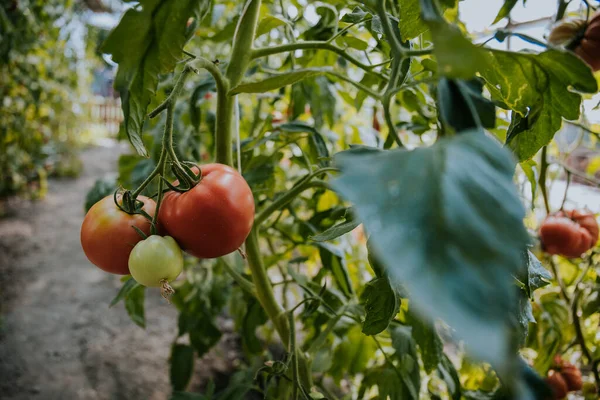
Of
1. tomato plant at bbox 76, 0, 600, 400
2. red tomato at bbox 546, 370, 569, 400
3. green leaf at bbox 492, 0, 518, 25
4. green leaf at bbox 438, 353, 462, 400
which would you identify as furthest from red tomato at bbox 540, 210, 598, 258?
green leaf at bbox 492, 0, 518, 25

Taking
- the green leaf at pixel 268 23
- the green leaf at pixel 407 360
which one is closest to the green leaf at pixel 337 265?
the green leaf at pixel 407 360

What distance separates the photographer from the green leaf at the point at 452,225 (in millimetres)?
183

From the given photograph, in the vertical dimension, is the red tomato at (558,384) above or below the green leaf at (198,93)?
below

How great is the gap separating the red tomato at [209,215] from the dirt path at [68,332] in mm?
1086

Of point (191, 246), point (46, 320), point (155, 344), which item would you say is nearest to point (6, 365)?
point (46, 320)

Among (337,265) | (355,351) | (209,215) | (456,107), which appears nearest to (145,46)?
(209,215)

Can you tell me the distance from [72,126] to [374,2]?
4584mm

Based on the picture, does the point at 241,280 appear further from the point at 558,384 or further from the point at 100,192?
the point at 558,384

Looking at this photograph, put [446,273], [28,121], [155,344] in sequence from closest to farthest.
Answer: [446,273] → [155,344] → [28,121]

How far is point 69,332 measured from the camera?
5.48 ft

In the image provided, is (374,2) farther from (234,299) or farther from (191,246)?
(234,299)

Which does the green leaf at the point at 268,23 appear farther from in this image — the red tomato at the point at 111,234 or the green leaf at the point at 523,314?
the green leaf at the point at 523,314

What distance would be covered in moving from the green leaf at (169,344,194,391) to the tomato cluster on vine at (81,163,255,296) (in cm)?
74

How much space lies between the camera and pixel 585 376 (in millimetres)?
1233
